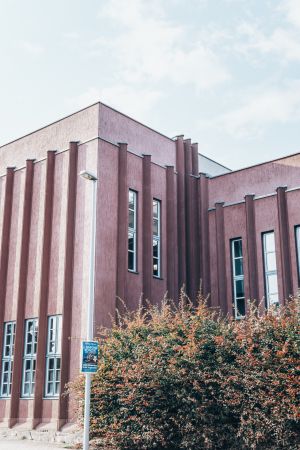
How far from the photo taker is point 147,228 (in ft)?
75.2

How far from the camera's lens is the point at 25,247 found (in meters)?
23.1

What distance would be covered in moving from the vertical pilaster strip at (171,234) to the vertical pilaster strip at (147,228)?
121cm

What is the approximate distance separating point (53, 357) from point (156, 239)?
21.1 feet

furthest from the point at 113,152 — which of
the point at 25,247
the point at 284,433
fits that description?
the point at 284,433

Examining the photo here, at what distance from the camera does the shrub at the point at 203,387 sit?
530 inches

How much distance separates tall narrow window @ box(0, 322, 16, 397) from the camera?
22.0 meters

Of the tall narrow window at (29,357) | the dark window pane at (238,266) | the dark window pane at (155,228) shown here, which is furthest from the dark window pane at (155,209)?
the tall narrow window at (29,357)

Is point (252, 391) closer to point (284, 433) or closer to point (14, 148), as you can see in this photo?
point (284, 433)

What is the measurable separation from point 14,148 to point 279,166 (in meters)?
11.9

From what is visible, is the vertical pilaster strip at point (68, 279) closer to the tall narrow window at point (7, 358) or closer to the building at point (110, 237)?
the building at point (110, 237)

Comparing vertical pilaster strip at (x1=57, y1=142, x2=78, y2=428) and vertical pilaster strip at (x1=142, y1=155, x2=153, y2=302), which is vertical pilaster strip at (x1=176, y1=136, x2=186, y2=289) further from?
vertical pilaster strip at (x1=57, y1=142, x2=78, y2=428)

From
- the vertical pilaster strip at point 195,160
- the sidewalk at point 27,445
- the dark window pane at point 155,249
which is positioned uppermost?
the vertical pilaster strip at point 195,160

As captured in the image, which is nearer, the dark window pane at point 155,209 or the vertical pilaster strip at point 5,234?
the vertical pilaster strip at point 5,234

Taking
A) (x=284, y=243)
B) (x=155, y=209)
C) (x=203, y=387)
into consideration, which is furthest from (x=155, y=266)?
(x=203, y=387)
